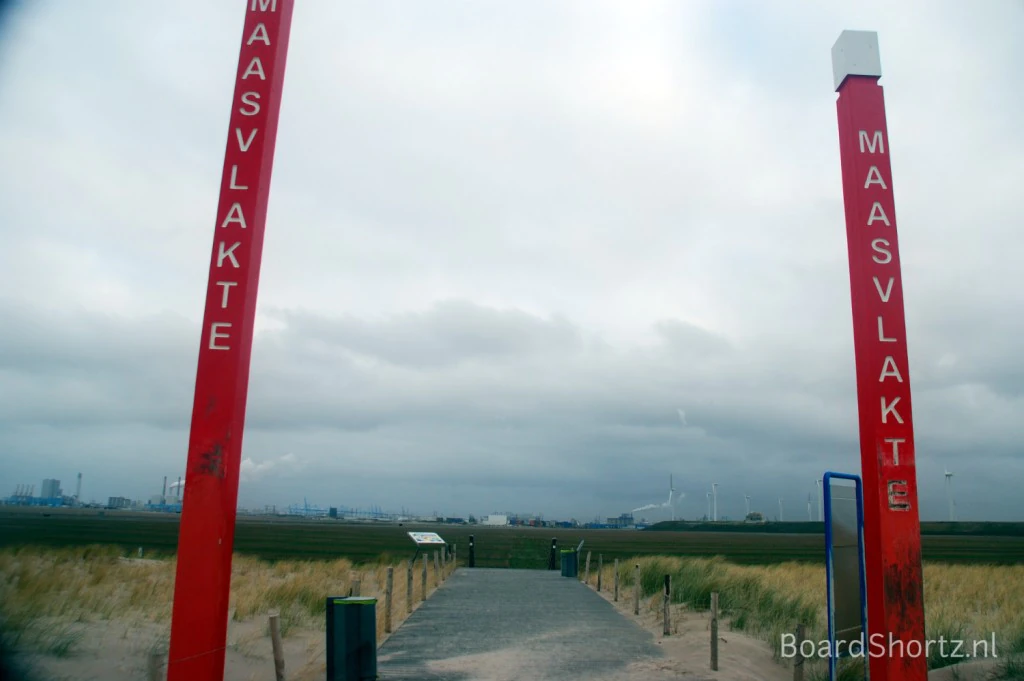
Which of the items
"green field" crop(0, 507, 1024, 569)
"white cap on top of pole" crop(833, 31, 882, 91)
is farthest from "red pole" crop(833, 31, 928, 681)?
"green field" crop(0, 507, 1024, 569)

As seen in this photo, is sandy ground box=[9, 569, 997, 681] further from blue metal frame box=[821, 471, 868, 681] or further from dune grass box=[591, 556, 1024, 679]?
blue metal frame box=[821, 471, 868, 681]

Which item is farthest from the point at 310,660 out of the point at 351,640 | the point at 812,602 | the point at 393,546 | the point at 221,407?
the point at 393,546

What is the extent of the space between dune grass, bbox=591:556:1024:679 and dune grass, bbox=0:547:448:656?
21.6 feet

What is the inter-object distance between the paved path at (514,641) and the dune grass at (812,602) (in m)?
2.27

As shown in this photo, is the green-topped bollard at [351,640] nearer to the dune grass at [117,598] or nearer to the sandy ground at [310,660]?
the sandy ground at [310,660]

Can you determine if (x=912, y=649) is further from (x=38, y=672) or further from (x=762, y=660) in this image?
(x=38, y=672)

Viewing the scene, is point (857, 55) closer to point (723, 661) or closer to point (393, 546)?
point (723, 661)

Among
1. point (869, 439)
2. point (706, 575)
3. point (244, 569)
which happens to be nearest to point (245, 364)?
point (869, 439)

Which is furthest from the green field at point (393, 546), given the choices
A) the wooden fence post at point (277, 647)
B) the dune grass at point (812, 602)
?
the wooden fence post at point (277, 647)

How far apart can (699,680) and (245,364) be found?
6824 millimetres

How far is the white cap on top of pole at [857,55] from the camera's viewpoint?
9008mm

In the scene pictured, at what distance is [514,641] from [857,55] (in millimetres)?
9763

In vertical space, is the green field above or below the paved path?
below

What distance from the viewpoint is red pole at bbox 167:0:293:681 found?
7.36 meters
